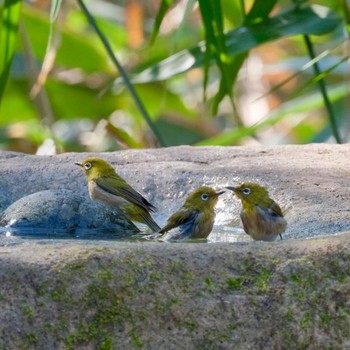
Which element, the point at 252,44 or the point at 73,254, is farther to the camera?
the point at 252,44

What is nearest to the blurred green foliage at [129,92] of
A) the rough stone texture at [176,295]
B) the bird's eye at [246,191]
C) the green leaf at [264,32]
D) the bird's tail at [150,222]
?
the green leaf at [264,32]

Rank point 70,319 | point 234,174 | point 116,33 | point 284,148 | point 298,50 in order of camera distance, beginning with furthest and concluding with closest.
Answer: point 298,50, point 116,33, point 284,148, point 234,174, point 70,319

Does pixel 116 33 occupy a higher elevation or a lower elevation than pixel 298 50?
higher

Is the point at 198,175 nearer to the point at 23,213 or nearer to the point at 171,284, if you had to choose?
the point at 23,213

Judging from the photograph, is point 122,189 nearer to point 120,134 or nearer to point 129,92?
point 120,134

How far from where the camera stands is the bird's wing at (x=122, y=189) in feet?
16.5

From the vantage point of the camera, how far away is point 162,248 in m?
3.23

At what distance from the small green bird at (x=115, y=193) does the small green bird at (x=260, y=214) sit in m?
0.50

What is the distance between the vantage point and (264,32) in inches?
240

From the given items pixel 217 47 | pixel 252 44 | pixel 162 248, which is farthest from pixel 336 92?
pixel 162 248

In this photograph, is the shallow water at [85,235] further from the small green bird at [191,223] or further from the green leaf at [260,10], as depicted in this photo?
the green leaf at [260,10]

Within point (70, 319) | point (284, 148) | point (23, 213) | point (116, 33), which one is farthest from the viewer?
point (116, 33)

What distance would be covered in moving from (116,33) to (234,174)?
5866 millimetres

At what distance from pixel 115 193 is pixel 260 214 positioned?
1059 mm
